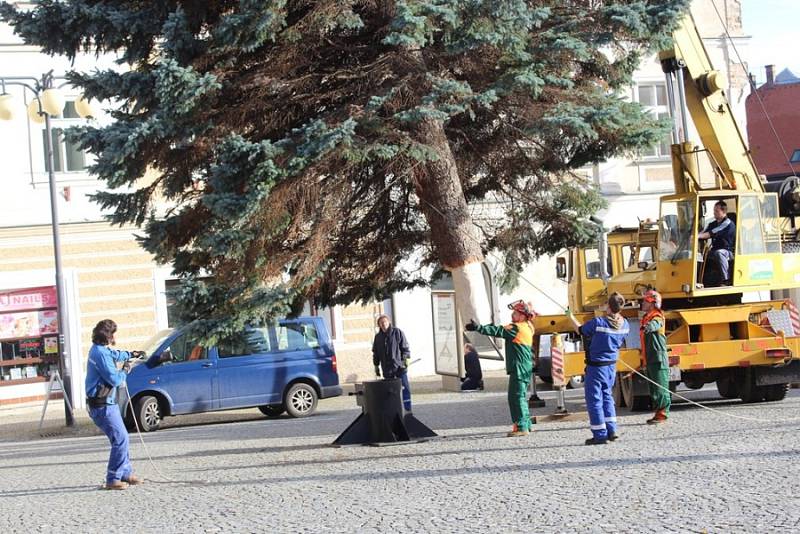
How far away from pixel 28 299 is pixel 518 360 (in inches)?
637

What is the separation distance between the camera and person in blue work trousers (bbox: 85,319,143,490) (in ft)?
39.7

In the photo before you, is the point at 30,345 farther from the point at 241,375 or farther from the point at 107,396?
the point at 107,396

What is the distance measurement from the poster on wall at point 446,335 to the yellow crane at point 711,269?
7101 mm

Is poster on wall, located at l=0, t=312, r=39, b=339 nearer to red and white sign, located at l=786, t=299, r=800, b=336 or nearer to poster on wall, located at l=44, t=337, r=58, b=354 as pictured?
poster on wall, located at l=44, t=337, r=58, b=354

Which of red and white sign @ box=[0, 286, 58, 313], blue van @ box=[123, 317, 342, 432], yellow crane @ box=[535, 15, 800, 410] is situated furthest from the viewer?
red and white sign @ box=[0, 286, 58, 313]

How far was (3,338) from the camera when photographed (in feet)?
89.1

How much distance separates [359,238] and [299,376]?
13.5ft

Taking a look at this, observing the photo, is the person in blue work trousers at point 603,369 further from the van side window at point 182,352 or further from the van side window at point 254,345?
the van side window at point 182,352

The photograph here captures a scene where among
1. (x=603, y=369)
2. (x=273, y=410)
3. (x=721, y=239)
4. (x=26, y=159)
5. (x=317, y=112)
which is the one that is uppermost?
(x=26, y=159)

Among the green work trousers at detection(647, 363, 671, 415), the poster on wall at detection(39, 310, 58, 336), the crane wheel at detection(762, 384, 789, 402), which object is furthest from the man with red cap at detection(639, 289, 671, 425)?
the poster on wall at detection(39, 310, 58, 336)

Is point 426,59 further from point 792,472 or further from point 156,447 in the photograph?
point 792,472

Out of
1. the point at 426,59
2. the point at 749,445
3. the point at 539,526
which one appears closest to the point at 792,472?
the point at 749,445

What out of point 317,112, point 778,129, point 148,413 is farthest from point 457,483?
point 778,129

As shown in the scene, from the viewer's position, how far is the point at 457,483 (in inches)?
427
